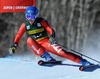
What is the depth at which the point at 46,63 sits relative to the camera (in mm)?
8273

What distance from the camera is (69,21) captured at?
20438mm

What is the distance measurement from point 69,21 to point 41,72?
12.6m

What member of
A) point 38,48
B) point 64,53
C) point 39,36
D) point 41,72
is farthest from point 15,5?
point 41,72

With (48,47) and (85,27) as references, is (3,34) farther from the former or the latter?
(48,47)

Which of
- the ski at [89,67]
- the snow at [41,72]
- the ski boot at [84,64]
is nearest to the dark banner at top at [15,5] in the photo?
the snow at [41,72]

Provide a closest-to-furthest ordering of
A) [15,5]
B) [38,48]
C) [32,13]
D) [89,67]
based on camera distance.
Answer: [89,67] → [32,13] → [38,48] → [15,5]

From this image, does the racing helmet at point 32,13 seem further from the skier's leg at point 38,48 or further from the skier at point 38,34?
the skier's leg at point 38,48

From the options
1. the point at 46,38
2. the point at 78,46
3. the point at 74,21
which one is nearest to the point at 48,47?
the point at 46,38

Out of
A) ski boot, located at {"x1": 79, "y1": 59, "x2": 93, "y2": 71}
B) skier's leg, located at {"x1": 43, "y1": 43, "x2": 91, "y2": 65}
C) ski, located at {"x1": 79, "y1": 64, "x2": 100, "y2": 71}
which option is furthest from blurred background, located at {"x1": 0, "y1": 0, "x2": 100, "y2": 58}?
ski, located at {"x1": 79, "y1": 64, "x2": 100, "y2": 71}

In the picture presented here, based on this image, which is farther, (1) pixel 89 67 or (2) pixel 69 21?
(2) pixel 69 21

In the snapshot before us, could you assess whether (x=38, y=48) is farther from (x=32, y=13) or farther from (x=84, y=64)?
(x=84, y=64)

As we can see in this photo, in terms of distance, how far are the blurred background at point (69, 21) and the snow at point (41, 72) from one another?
1071 cm

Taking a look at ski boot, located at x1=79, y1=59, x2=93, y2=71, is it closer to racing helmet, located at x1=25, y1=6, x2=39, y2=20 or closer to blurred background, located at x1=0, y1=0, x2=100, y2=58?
racing helmet, located at x1=25, y1=6, x2=39, y2=20

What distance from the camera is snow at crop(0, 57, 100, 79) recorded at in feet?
24.2
